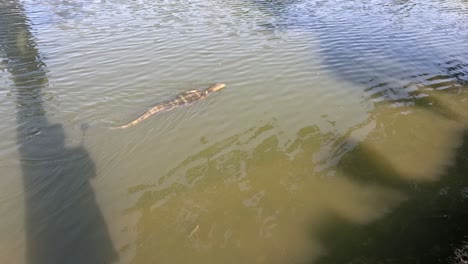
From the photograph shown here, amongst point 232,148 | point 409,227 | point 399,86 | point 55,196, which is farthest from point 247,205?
point 399,86

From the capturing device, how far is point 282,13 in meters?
16.7

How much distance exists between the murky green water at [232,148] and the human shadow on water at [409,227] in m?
0.02

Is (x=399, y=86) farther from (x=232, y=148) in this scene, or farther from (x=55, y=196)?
(x=55, y=196)

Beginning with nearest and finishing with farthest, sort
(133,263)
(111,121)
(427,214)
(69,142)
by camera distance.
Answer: (133,263) → (427,214) → (69,142) → (111,121)

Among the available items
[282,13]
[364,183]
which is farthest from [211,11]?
[364,183]

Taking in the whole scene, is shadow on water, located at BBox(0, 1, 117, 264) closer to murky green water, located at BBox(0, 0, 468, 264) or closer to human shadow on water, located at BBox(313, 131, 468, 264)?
murky green water, located at BBox(0, 0, 468, 264)

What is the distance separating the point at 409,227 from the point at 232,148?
353cm

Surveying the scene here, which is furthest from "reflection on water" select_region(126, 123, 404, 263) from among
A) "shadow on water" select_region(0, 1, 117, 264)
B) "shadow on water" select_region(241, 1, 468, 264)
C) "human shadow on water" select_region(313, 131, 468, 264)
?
"shadow on water" select_region(0, 1, 117, 264)

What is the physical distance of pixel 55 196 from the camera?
589cm

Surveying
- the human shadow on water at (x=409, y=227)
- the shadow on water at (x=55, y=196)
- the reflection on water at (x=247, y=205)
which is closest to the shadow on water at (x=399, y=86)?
the human shadow on water at (x=409, y=227)

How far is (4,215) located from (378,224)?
596 centimetres

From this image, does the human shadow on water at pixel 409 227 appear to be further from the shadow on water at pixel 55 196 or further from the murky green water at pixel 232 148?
the shadow on water at pixel 55 196

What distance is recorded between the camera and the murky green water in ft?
17.5

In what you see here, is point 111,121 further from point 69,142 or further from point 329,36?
point 329,36
